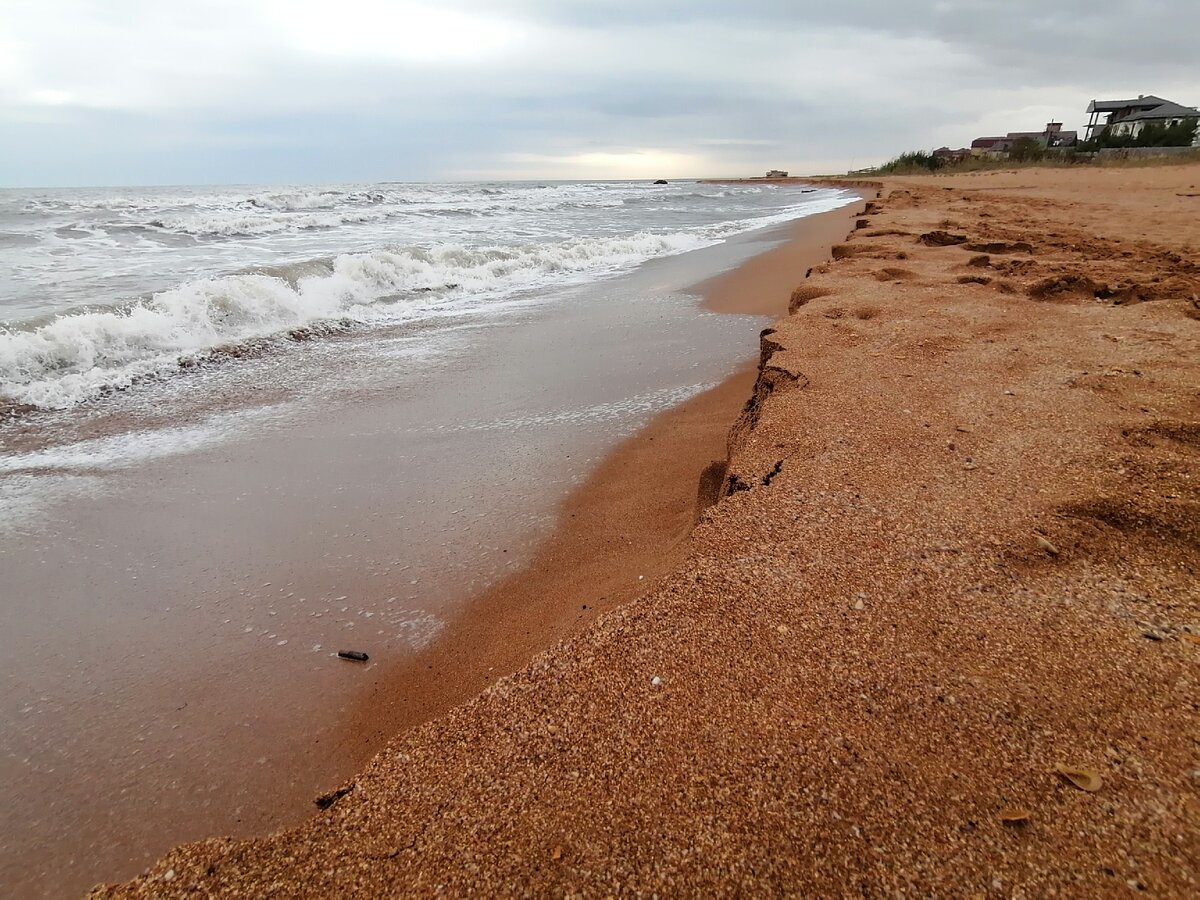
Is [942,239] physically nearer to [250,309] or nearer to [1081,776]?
[1081,776]

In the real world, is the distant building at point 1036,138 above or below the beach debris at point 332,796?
above

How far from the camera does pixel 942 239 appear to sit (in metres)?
6.93

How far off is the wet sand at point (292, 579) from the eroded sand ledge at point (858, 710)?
51cm

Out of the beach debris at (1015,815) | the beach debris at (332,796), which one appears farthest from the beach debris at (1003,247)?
the beach debris at (332,796)

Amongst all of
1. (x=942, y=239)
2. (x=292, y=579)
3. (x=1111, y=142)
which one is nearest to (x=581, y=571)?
(x=292, y=579)

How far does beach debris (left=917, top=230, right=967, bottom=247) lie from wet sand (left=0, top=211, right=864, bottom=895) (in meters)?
4.13

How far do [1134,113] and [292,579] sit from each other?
58641 mm

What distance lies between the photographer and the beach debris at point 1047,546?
154cm

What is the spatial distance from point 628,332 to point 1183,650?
4.80m

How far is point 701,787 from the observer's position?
105 cm

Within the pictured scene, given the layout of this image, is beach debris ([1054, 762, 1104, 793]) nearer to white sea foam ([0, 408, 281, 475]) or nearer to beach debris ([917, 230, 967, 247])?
white sea foam ([0, 408, 281, 475])

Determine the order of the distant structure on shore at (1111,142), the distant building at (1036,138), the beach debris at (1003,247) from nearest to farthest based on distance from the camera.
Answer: the beach debris at (1003,247), the distant structure on shore at (1111,142), the distant building at (1036,138)

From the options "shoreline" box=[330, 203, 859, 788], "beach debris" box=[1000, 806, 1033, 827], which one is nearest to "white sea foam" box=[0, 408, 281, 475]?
"shoreline" box=[330, 203, 859, 788]

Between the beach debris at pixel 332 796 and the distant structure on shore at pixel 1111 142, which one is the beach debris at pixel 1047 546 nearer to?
the beach debris at pixel 332 796
